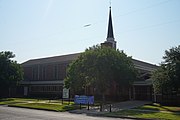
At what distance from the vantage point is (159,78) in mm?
30359

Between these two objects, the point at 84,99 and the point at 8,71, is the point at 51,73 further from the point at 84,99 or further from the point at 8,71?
the point at 84,99

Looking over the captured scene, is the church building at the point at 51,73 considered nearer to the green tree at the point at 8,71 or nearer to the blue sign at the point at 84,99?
the green tree at the point at 8,71

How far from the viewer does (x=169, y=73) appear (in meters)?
29.7

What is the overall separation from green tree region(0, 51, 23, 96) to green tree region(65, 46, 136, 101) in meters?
19.3

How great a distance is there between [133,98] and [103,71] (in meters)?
11.0

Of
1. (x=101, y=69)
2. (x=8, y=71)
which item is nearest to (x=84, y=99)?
(x=101, y=69)

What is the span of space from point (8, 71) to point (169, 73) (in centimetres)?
3646

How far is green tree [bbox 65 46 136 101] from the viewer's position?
36.4 m

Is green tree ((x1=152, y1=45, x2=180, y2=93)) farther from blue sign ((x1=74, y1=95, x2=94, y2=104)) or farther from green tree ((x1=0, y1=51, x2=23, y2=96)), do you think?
green tree ((x1=0, y1=51, x2=23, y2=96))

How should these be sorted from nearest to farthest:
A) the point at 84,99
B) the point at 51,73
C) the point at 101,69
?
1. the point at 84,99
2. the point at 101,69
3. the point at 51,73

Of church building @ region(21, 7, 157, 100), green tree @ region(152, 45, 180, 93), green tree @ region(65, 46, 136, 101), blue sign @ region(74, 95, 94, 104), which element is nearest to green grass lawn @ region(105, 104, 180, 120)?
green tree @ region(152, 45, 180, 93)

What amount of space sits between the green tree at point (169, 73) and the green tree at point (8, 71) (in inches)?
1313

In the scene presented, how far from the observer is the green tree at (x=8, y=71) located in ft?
177

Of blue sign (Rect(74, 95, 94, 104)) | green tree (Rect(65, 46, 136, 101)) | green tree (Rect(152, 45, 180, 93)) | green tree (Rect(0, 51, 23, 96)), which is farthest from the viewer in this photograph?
green tree (Rect(0, 51, 23, 96))
